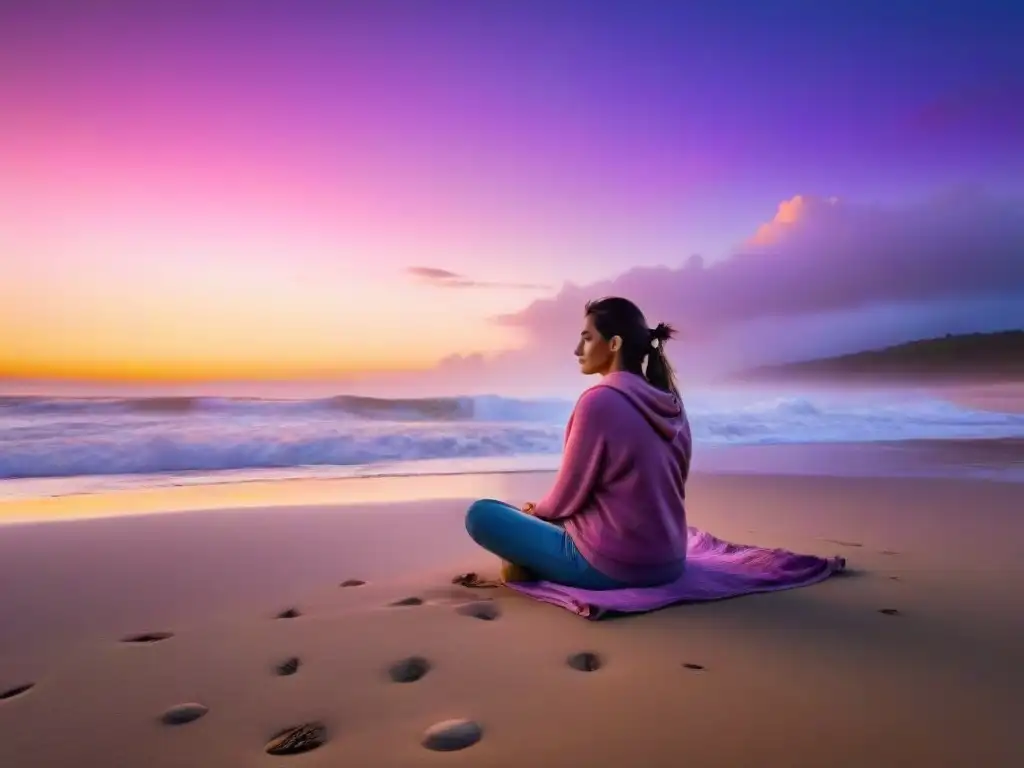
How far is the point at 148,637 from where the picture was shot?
208cm

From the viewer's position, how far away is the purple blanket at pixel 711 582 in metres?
2.28

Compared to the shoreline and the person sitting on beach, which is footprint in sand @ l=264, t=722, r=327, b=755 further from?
the shoreline

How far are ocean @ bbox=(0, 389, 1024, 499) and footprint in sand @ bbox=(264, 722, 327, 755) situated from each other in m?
4.61

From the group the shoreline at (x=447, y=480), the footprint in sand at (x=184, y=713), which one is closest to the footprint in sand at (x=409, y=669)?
the footprint in sand at (x=184, y=713)

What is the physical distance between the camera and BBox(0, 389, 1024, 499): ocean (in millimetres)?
6741

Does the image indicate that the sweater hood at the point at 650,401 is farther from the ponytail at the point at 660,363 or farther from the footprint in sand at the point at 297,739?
the footprint in sand at the point at 297,739

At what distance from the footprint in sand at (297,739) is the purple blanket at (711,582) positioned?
99cm

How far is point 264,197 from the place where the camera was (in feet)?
29.9

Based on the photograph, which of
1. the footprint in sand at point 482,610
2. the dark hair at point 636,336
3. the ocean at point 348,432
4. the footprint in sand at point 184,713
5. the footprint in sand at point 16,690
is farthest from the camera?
the ocean at point 348,432

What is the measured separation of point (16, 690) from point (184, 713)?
51 cm

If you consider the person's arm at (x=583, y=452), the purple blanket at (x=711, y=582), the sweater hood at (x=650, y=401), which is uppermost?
the sweater hood at (x=650, y=401)

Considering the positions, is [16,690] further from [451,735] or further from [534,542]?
[534,542]

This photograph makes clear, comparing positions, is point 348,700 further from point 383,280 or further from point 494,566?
point 383,280

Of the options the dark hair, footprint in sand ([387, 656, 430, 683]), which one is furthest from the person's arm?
footprint in sand ([387, 656, 430, 683])
